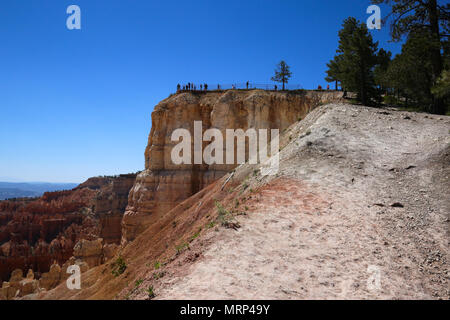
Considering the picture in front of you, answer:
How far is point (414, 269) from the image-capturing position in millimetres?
6125

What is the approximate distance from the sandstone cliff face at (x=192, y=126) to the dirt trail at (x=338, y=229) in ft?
71.5

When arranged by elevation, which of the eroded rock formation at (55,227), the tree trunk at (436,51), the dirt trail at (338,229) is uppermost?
the tree trunk at (436,51)

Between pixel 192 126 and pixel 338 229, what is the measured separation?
3087 cm

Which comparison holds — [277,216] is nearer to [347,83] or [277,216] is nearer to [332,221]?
[332,221]

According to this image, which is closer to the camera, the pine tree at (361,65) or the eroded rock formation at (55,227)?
the pine tree at (361,65)

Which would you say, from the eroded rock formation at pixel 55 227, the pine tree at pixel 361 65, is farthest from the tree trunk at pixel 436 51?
the eroded rock formation at pixel 55 227

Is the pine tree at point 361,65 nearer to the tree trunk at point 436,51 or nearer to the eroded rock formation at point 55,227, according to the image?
the tree trunk at point 436,51

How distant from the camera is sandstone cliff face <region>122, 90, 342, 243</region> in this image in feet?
113

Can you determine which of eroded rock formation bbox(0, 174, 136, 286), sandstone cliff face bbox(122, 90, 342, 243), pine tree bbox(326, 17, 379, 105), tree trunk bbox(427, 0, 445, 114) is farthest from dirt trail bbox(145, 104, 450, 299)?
eroded rock formation bbox(0, 174, 136, 286)

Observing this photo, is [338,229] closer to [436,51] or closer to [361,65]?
[436,51]

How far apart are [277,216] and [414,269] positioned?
10.3ft

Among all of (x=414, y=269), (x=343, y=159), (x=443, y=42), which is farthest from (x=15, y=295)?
(x=443, y=42)

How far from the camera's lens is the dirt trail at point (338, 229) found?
524 cm

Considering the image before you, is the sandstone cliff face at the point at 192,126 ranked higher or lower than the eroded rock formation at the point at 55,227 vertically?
higher
